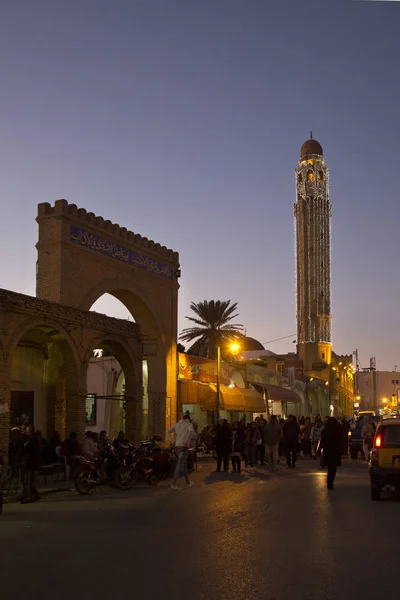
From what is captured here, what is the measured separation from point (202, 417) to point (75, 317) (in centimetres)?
1933

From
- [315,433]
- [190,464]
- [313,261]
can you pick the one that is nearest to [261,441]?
[190,464]

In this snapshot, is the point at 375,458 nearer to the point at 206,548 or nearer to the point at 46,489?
the point at 206,548

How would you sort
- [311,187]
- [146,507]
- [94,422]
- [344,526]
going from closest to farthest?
[344,526], [146,507], [94,422], [311,187]

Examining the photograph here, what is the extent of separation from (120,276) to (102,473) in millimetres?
14071

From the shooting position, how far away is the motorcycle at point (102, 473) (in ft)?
50.2

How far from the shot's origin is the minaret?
3430 inches

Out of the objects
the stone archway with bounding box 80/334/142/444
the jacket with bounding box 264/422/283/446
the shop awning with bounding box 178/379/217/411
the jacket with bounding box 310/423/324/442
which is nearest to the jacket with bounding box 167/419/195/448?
the jacket with bounding box 264/422/283/446

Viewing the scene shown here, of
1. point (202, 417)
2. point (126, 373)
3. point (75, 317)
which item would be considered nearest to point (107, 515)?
point (75, 317)

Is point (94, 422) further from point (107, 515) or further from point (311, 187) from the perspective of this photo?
point (311, 187)

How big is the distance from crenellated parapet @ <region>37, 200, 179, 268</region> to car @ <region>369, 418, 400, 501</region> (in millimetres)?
15292

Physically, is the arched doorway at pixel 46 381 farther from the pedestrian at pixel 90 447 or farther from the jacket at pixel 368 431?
the jacket at pixel 368 431

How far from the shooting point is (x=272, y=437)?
22234 mm

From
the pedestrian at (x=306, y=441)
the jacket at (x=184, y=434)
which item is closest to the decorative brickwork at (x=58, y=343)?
the jacket at (x=184, y=434)

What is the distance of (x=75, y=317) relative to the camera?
21.8 m
